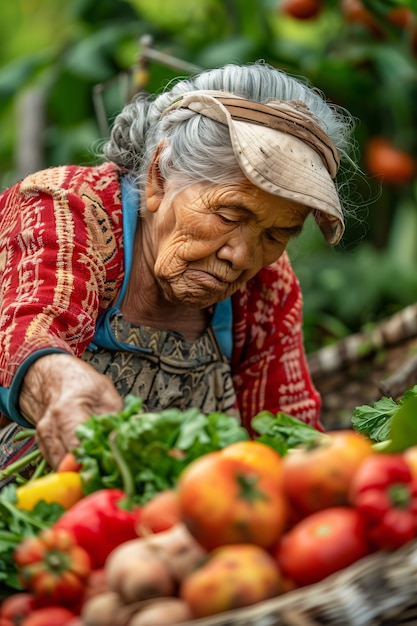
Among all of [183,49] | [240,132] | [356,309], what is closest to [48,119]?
[183,49]

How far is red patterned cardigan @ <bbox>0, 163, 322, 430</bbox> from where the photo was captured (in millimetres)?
2402

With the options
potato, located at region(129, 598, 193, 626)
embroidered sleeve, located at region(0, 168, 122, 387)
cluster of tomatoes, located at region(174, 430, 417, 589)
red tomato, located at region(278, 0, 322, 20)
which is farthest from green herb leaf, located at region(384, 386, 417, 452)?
red tomato, located at region(278, 0, 322, 20)

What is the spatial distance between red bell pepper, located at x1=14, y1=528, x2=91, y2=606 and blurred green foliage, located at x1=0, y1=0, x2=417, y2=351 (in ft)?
13.4

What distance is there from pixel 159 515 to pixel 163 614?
21cm

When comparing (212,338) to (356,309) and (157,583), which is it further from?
(356,309)

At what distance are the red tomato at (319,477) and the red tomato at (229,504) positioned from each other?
0.03 metres

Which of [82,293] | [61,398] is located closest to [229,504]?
[61,398]

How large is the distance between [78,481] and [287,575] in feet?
1.57

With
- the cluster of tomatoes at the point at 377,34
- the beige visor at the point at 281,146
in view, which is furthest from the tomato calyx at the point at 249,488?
the cluster of tomatoes at the point at 377,34

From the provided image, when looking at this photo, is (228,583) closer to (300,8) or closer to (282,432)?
(282,432)

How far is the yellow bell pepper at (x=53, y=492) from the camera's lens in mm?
1810

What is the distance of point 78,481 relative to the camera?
6.05ft

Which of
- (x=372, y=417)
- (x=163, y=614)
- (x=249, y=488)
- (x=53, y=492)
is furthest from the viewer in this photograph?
(x=372, y=417)

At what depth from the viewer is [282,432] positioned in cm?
198
